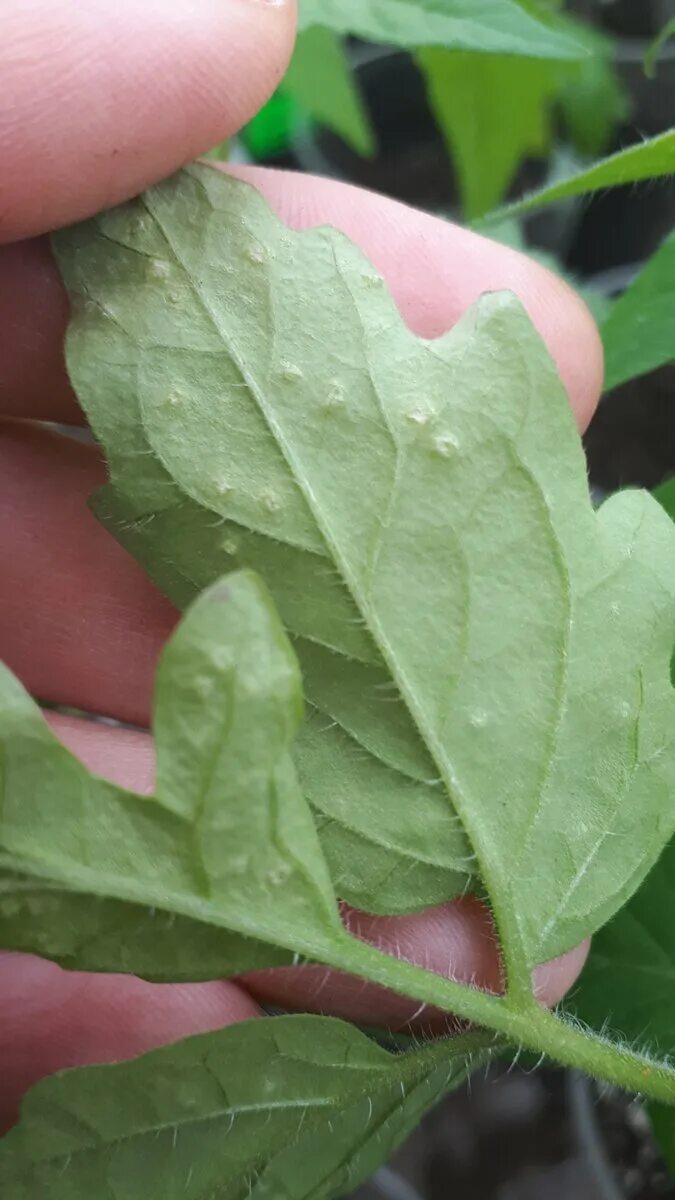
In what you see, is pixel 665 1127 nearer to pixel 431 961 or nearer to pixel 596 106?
pixel 431 961

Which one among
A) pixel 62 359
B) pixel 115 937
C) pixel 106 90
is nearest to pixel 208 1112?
pixel 115 937

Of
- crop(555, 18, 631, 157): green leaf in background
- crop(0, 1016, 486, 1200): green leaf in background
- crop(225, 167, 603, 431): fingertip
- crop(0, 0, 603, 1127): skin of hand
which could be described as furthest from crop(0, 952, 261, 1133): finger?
crop(555, 18, 631, 157): green leaf in background

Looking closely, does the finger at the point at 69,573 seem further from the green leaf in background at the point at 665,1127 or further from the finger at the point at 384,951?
the green leaf in background at the point at 665,1127

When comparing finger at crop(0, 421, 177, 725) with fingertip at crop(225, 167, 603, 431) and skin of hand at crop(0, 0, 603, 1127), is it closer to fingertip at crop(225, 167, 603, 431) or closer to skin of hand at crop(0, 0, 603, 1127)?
skin of hand at crop(0, 0, 603, 1127)

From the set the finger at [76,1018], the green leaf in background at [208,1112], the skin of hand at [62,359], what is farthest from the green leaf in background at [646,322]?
the finger at [76,1018]

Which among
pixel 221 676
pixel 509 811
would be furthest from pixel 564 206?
pixel 221 676

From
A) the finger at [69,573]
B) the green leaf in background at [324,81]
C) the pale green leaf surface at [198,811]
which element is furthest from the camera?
the green leaf in background at [324,81]
